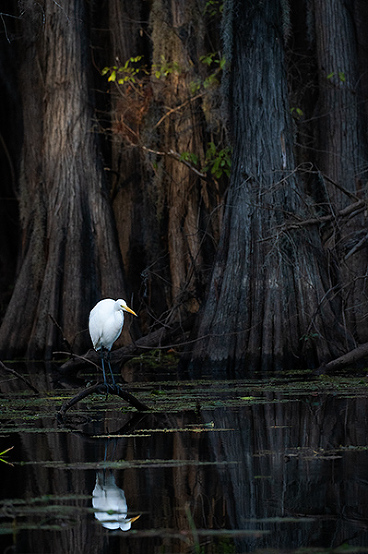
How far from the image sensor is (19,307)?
13.1 metres

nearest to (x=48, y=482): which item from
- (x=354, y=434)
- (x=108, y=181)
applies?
(x=354, y=434)

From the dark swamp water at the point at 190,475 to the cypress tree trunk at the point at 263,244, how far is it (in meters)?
2.81

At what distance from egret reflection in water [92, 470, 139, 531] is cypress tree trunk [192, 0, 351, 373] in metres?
5.78

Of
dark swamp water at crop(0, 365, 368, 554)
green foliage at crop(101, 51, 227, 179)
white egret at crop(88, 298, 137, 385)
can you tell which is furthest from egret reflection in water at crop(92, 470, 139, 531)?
green foliage at crop(101, 51, 227, 179)

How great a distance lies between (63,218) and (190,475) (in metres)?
9.75

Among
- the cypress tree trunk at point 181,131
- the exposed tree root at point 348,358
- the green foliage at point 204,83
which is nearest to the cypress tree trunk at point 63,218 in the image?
the green foliage at point 204,83

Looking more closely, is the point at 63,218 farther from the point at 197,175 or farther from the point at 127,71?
the point at 127,71

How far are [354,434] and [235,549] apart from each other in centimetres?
217

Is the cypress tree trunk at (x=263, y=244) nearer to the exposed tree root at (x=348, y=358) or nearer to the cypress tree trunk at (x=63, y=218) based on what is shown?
the exposed tree root at (x=348, y=358)

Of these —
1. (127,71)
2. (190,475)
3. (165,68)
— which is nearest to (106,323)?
(190,475)

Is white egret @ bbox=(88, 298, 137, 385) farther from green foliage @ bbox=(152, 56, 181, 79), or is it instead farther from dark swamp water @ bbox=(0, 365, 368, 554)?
green foliage @ bbox=(152, 56, 181, 79)

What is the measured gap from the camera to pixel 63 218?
42.8ft

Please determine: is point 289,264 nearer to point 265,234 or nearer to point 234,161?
point 265,234

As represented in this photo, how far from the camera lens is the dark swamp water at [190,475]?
2.63 meters
